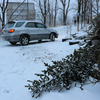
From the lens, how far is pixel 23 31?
29.9ft

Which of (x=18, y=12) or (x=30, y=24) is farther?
(x=18, y=12)

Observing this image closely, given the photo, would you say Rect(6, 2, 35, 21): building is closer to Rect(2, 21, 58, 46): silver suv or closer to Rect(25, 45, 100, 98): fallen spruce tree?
Rect(2, 21, 58, 46): silver suv

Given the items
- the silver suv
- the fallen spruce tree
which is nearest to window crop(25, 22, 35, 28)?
the silver suv

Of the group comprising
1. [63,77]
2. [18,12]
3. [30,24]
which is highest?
[18,12]

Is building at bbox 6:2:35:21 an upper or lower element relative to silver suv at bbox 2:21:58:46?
upper

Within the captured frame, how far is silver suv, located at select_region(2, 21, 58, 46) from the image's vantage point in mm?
8727

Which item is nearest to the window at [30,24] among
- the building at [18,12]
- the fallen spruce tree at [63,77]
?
the building at [18,12]

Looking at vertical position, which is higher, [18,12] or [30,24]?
[18,12]

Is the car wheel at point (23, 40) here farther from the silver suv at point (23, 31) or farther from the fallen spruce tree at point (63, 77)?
the fallen spruce tree at point (63, 77)

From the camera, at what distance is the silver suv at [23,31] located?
873cm

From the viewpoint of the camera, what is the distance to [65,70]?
3195mm

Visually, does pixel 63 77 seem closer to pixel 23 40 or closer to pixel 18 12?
pixel 23 40

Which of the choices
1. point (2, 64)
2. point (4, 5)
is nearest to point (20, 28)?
point (2, 64)

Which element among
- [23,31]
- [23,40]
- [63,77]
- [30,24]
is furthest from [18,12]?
[63,77]
